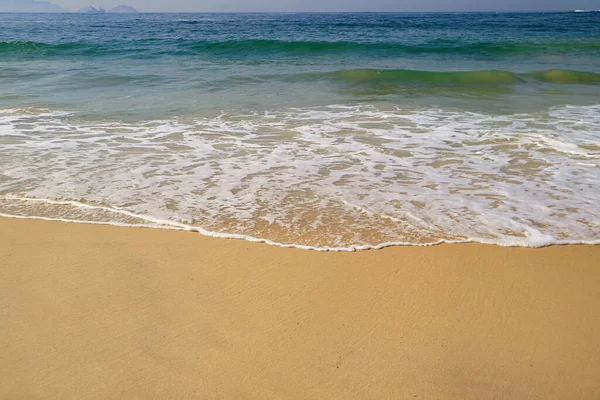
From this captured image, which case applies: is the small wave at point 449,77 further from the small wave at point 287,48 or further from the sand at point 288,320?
the sand at point 288,320

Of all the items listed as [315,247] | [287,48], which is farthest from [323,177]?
[287,48]

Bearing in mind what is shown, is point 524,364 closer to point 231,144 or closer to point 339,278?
point 339,278

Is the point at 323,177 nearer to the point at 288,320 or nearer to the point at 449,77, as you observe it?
the point at 288,320

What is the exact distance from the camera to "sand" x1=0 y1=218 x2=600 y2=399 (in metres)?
2.14

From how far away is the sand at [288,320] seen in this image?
2.14 metres

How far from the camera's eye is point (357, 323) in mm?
2516

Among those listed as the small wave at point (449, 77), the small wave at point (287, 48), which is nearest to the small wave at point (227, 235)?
the small wave at point (449, 77)

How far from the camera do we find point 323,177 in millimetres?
4633

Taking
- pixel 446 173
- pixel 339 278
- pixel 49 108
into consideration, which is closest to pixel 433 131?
pixel 446 173

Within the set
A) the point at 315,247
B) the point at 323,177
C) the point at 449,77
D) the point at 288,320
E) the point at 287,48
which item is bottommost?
the point at 288,320

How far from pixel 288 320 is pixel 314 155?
3016mm

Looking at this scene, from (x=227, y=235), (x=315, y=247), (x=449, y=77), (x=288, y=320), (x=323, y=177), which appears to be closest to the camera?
(x=288, y=320)

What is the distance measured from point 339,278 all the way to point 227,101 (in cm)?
662

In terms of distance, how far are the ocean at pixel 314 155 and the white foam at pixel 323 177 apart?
0.06 feet
